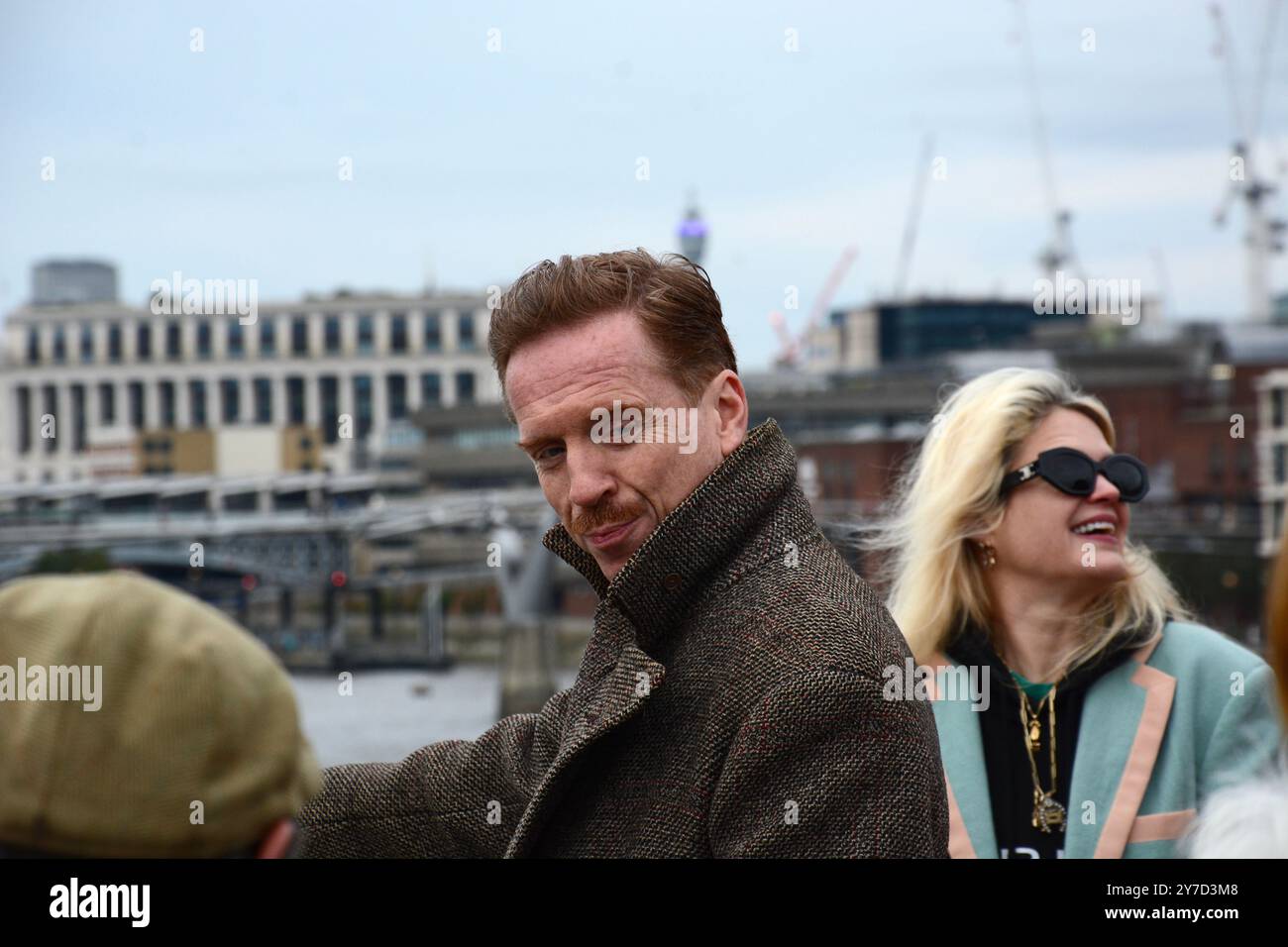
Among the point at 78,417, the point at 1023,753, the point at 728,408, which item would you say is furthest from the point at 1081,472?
the point at 78,417

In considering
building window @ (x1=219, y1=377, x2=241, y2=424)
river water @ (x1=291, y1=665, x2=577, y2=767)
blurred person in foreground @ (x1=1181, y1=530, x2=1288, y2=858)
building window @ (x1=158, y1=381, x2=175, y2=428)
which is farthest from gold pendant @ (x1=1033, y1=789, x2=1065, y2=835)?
building window @ (x1=219, y1=377, x2=241, y2=424)

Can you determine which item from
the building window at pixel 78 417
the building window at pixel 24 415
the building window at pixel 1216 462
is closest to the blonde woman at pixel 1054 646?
the building window at pixel 1216 462

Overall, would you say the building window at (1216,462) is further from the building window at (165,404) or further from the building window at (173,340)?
the building window at (173,340)

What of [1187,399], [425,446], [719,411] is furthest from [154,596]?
[425,446]

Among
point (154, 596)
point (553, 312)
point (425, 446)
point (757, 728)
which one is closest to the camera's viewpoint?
point (154, 596)

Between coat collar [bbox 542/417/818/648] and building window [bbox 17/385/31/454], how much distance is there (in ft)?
306

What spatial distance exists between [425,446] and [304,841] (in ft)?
239

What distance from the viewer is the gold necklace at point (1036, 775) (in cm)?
311

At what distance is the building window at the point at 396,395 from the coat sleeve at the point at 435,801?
8657cm

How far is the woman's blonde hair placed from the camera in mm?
3371
